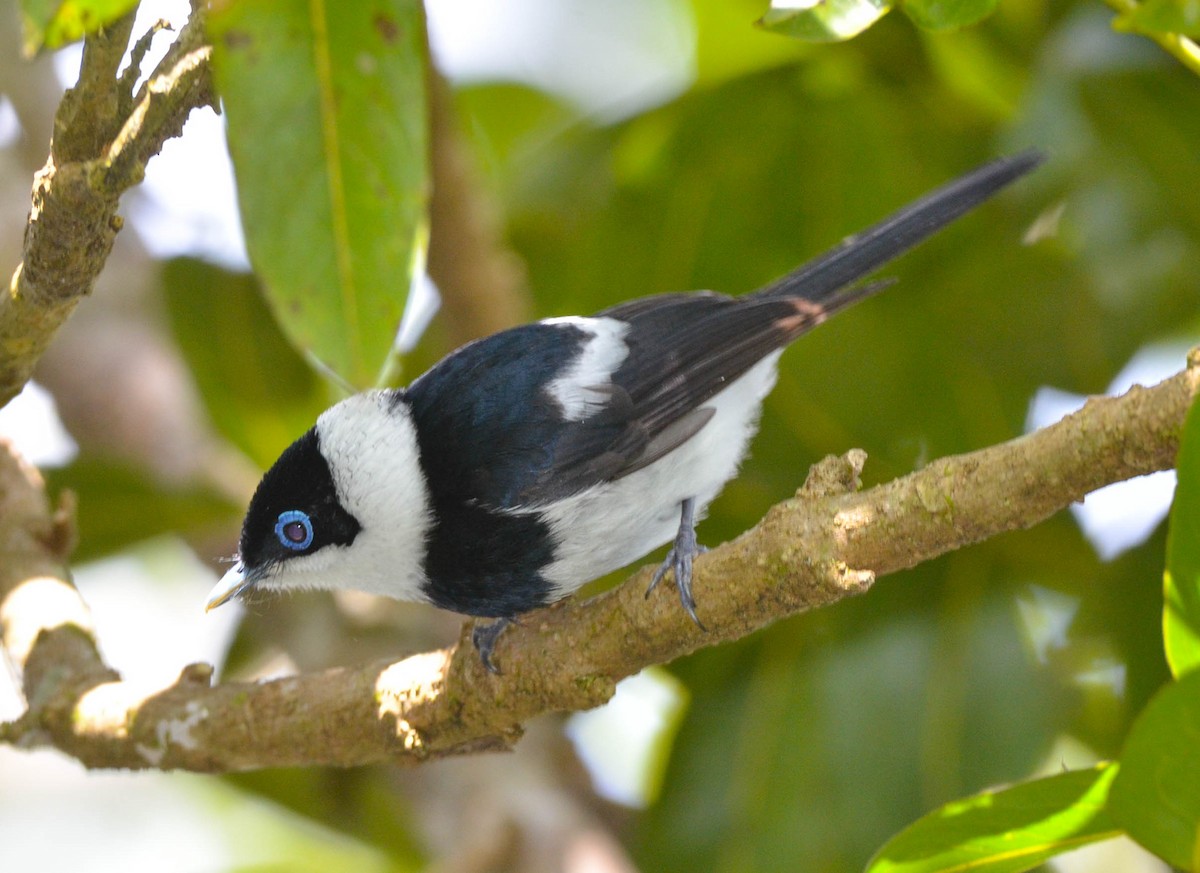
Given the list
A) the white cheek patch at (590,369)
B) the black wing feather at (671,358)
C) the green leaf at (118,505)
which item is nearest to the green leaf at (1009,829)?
the black wing feather at (671,358)

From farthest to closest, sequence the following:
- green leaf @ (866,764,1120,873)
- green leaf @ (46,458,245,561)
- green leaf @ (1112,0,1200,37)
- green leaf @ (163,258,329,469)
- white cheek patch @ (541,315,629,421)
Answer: green leaf @ (163,258,329,469) < green leaf @ (46,458,245,561) < white cheek patch @ (541,315,629,421) < green leaf @ (1112,0,1200,37) < green leaf @ (866,764,1120,873)

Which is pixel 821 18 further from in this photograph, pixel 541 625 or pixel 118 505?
pixel 118 505

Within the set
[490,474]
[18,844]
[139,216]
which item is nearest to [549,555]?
[490,474]

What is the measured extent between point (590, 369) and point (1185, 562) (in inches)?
60.6

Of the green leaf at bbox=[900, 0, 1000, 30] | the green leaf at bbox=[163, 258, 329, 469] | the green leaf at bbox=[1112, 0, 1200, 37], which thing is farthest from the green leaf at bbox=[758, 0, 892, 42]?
the green leaf at bbox=[163, 258, 329, 469]

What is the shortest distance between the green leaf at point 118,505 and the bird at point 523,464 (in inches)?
28.1

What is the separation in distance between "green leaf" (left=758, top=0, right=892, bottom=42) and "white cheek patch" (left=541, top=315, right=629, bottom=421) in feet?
3.59

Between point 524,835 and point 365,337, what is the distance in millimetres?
1405

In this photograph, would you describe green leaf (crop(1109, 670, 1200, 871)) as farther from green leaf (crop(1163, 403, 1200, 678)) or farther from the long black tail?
the long black tail

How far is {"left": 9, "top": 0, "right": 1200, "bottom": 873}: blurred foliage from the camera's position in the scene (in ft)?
9.23

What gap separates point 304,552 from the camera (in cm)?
261

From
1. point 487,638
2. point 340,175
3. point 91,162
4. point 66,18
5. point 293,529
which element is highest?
point 66,18

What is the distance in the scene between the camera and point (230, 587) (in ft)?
8.61

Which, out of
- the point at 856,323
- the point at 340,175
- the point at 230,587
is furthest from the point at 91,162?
the point at 856,323
